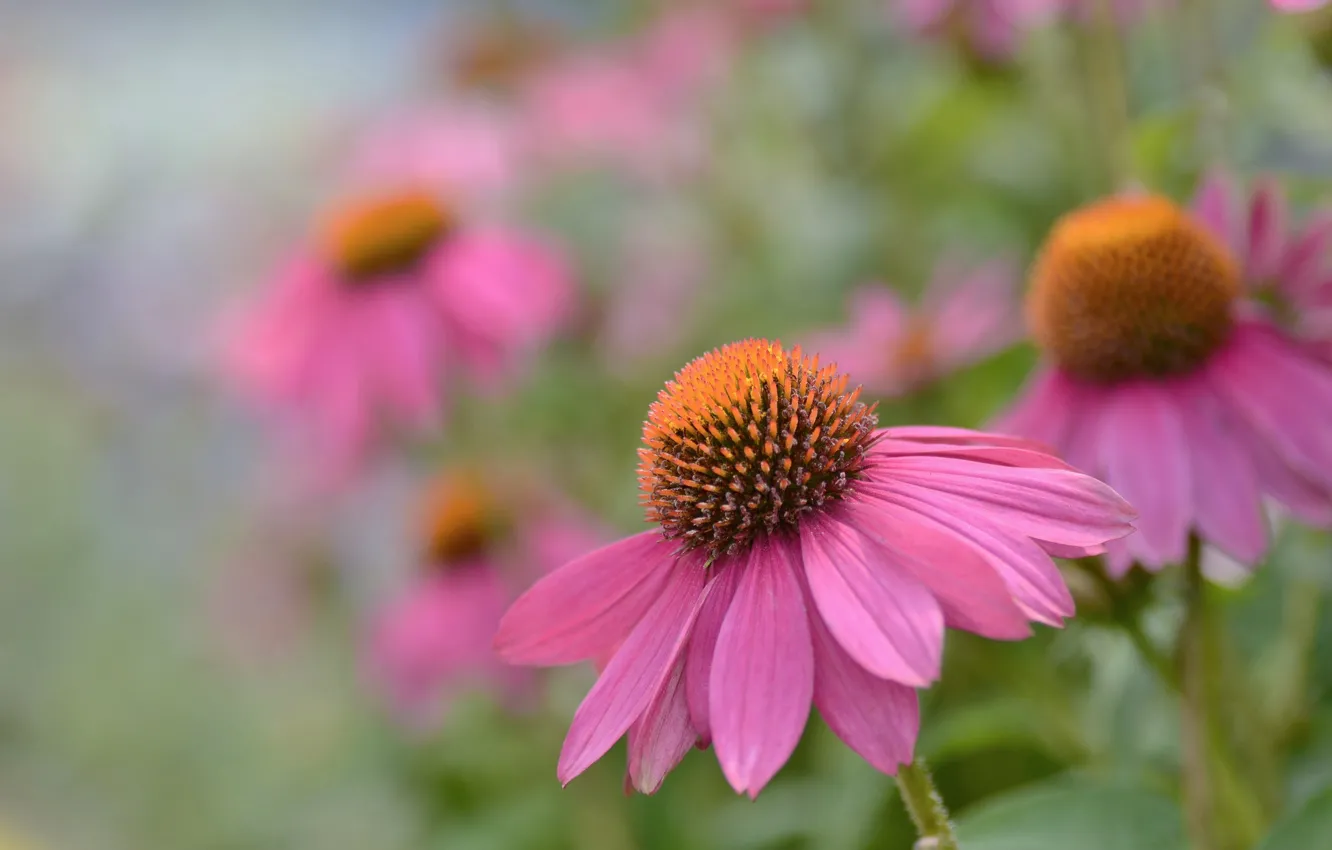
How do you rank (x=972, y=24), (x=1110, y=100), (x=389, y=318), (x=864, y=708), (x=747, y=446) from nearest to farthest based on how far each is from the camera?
1. (x=864, y=708)
2. (x=747, y=446)
3. (x=1110, y=100)
4. (x=389, y=318)
5. (x=972, y=24)

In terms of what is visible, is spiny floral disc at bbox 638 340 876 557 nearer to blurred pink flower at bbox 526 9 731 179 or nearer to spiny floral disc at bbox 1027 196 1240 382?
spiny floral disc at bbox 1027 196 1240 382

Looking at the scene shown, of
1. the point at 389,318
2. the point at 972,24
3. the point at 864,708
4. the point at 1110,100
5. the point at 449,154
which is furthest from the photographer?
the point at 449,154

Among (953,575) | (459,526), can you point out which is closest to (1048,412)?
(953,575)

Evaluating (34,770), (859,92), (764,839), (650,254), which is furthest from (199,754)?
(859,92)

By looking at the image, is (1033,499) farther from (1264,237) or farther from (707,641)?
(1264,237)

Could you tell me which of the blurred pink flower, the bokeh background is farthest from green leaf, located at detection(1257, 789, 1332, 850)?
the blurred pink flower

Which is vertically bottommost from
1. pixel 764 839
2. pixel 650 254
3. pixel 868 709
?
pixel 764 839

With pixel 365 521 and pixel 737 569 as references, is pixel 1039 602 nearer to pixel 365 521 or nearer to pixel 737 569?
pixel 737 569
